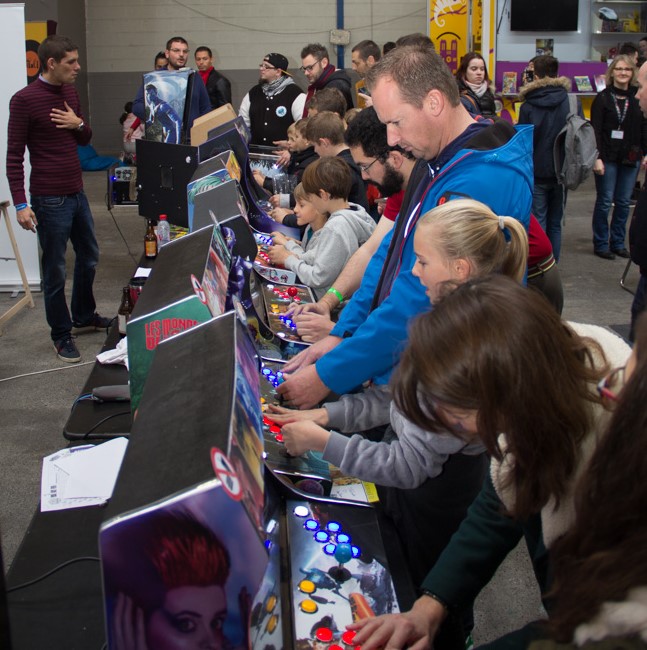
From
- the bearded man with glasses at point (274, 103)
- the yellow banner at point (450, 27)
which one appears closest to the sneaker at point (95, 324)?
the bearded man with glasses at point (274, 103)

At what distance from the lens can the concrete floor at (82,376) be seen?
243 centimetres

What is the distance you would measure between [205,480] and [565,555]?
402 millimetres

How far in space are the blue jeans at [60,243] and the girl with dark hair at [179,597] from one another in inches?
137

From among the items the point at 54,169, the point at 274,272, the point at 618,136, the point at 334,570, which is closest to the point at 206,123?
the point at 54,169

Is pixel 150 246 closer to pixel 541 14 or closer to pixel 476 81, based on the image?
pixel 476 81

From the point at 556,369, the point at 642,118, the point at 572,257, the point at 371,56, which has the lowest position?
the point at 572,257

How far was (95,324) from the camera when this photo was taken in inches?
183

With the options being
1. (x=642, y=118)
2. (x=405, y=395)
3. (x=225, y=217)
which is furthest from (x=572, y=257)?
(x=405, y=395)

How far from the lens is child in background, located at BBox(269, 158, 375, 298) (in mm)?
2994

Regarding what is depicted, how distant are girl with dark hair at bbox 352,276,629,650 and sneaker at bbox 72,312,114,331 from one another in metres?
3.74

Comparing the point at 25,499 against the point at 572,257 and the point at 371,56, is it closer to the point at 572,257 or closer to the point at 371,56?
the point at 371,56

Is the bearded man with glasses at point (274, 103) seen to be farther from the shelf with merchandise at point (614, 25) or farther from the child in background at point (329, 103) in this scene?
the shelf with merchandise at point (614, 25)

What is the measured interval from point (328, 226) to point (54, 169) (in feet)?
5.92

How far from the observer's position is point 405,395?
44.0 inches
